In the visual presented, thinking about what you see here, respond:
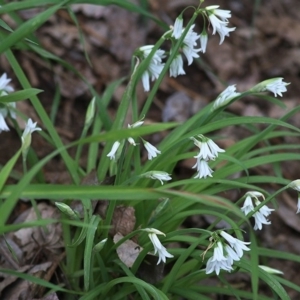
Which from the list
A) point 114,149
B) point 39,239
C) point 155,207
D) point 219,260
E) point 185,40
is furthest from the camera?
point 39,239

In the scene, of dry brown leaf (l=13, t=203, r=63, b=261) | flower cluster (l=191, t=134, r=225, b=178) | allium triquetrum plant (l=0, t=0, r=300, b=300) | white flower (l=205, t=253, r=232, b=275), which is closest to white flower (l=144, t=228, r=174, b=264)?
allium triquetrum plant (l=0, t=0, r=300, b=300)

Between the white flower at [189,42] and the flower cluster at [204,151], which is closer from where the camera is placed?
the flower cluster at [204,151]

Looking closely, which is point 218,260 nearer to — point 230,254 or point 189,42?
point 230,254

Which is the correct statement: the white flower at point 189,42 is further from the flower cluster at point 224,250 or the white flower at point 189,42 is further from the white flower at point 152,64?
the flower cluster at point 224,250

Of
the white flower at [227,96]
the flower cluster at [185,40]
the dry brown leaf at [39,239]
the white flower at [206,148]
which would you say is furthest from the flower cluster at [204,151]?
the dry brown leaf at [39,239]

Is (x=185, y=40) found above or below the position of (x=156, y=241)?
above

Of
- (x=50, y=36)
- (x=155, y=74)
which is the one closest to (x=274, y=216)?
(x=155, y=74)

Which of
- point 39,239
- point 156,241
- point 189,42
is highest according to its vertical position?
point 189,42

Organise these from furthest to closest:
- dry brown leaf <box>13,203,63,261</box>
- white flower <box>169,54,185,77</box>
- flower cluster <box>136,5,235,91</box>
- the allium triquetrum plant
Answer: dry brown leaf <box>13,203,63,261</box> → white flower <box>169,54,185,77</box> → flower cluster <box>136,5,235,91</box> → the allium triquetrum plant

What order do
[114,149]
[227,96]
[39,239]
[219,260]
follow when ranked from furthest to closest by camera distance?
[39,239]
[227,96]
[114,149]
[219,260]

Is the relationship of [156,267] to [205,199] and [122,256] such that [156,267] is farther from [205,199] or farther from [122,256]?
[205,199]

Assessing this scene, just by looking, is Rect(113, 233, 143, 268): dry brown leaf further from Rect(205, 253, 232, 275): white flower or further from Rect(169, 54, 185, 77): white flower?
Rect(169, 54, 185, 77): white flower

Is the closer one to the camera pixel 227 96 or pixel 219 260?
pixel 219 260

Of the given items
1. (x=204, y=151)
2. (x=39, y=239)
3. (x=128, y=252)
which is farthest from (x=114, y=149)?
(x=39, y=239)
